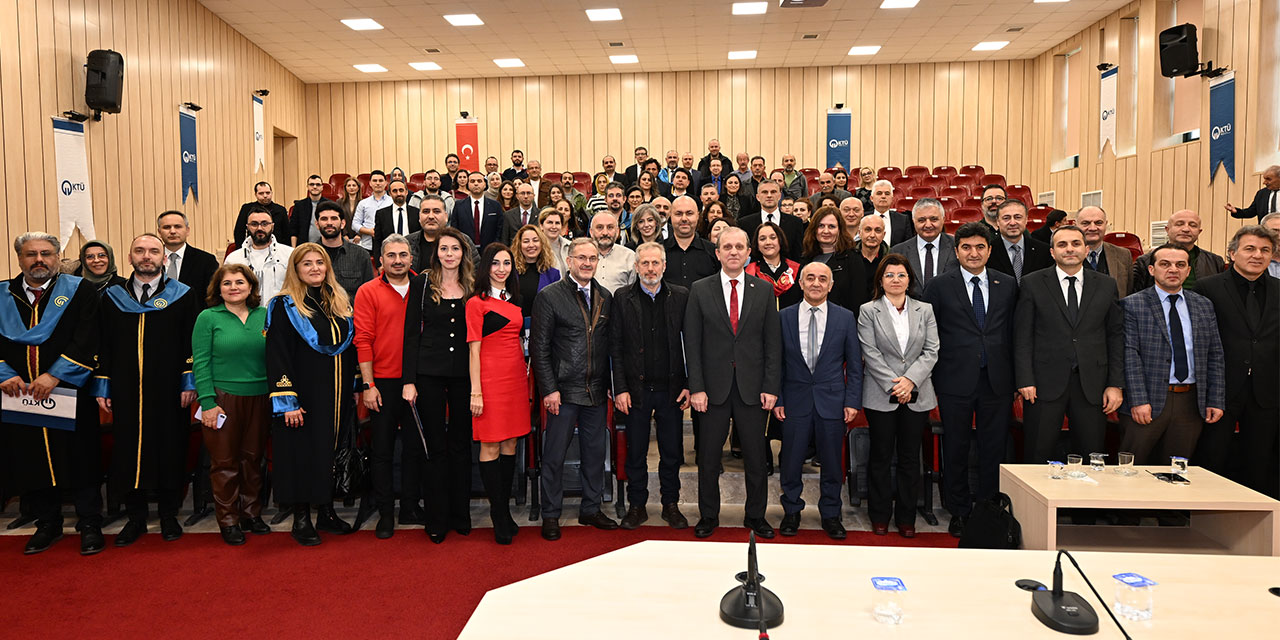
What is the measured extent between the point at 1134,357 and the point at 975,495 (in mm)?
1034

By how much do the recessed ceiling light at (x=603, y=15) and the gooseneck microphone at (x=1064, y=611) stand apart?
993cm

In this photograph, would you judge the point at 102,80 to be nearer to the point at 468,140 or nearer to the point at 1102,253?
the point at 468,140

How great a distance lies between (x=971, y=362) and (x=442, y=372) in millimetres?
2589

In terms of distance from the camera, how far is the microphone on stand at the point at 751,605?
5.42 ft

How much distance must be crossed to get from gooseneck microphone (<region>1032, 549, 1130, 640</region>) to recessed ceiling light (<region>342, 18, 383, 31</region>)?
1089 cm

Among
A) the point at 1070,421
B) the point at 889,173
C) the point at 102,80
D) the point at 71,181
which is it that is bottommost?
the point at 1070,421

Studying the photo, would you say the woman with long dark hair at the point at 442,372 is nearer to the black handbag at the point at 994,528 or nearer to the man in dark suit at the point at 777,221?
the black handbag at the point at 994,528

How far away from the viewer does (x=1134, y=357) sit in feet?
12.1

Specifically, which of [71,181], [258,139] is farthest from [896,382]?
[258,139]

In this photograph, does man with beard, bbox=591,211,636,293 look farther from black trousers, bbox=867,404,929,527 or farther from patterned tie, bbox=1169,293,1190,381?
patterned tie, bbox=1169,293,1190,381

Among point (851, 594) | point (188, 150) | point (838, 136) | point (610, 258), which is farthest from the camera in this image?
point (838, 136)

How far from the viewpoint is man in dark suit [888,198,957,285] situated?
4426 millimetres

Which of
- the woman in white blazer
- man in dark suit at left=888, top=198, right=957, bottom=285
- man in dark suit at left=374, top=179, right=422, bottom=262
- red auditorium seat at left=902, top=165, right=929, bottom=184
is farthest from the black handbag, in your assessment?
red auditorium seat at left=902, top=165, right=929, bottom=184

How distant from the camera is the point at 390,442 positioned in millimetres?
3926
